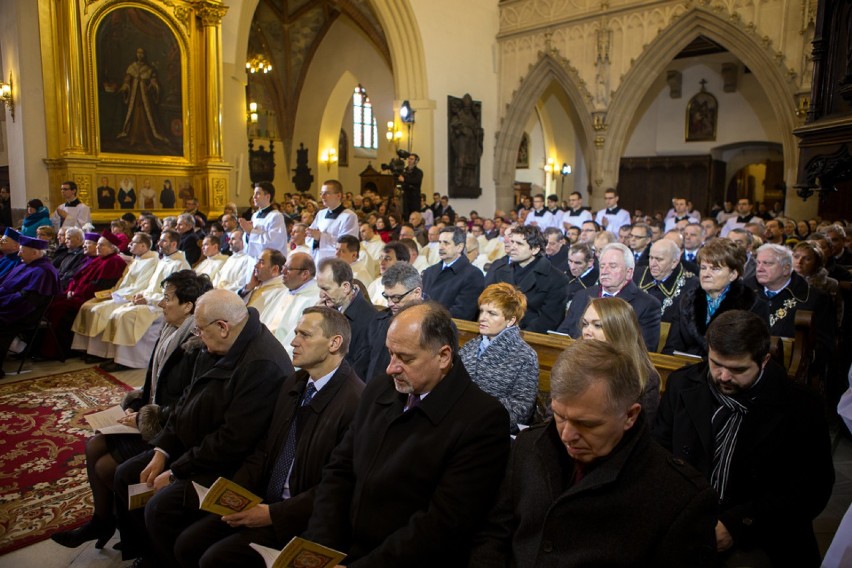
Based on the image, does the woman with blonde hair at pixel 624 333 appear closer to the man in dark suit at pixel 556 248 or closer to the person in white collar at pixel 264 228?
the man in dark suit at pixel 556 248

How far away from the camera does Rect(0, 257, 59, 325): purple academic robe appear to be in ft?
18.6

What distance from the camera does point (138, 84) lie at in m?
10.6

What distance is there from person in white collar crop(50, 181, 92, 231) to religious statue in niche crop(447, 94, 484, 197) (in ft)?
27.9

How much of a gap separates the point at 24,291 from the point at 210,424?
423cm

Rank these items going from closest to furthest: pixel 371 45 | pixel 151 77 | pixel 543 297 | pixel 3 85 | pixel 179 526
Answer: pixel 179 526 → pixel 543 297 → pixel 3 85 → pixel 151 77 → pixel 371 45

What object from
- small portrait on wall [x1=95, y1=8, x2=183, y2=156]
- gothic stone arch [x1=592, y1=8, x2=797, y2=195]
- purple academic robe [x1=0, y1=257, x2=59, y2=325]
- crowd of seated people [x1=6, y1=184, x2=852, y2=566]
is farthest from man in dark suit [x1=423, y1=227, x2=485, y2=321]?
gothic stone arch [x1=592, y1=8, x2=797, y2=195]

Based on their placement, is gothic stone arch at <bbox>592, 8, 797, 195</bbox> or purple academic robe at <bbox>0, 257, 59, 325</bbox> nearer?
purple academic robe at <bbox>0, 257, 59, 325</bbox>

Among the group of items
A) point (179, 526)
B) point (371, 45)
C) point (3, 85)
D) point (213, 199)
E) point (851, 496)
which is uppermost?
point (371, 45)

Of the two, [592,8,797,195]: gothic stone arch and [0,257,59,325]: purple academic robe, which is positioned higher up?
[592,8,797,195]: gothic stone arch

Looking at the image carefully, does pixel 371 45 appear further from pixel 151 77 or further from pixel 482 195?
pixel 151 77

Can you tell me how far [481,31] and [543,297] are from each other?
12.4 metres

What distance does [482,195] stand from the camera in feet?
52.3

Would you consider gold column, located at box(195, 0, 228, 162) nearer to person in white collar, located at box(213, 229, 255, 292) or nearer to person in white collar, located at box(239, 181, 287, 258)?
person in white collar, located at box(239, 181, 287, 258)

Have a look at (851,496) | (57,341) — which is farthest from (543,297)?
(57,341)
